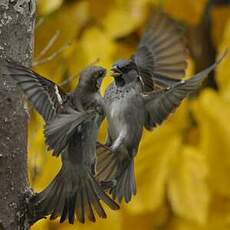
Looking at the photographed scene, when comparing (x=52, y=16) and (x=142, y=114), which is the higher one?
(x=142, y=114)

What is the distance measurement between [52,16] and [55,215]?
5.07 feet

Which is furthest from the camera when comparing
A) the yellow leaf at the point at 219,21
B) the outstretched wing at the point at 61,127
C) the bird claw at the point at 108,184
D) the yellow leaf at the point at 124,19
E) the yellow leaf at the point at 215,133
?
the yellow leaf at the point at 219,21

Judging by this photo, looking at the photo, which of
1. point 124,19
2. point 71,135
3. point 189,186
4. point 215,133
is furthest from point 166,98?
point 124,19

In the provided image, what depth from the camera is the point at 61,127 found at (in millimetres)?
1269

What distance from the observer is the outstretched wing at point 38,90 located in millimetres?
1300

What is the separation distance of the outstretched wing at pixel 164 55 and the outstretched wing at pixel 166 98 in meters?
0.10

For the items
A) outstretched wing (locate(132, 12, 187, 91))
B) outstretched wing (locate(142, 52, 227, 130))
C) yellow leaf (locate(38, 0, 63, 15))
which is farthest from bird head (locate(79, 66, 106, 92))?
yellow leaf (locate(38, 0, 63, 15))

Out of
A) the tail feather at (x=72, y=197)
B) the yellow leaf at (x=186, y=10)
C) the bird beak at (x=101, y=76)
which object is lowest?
the yellow leaf at (x=186, y=10)

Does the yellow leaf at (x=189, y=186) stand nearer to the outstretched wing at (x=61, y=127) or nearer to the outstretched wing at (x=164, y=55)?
the outstretched wing at (x=164, y=55)

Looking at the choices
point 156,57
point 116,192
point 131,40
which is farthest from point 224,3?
point 116,192

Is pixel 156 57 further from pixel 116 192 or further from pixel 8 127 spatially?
pixel 8 127

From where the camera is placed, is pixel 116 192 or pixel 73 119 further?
pixel 116 192

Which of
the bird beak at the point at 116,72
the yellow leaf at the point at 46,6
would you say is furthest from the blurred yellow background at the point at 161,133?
the bird beak at the point at 116,72

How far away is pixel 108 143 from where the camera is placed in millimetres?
1557
